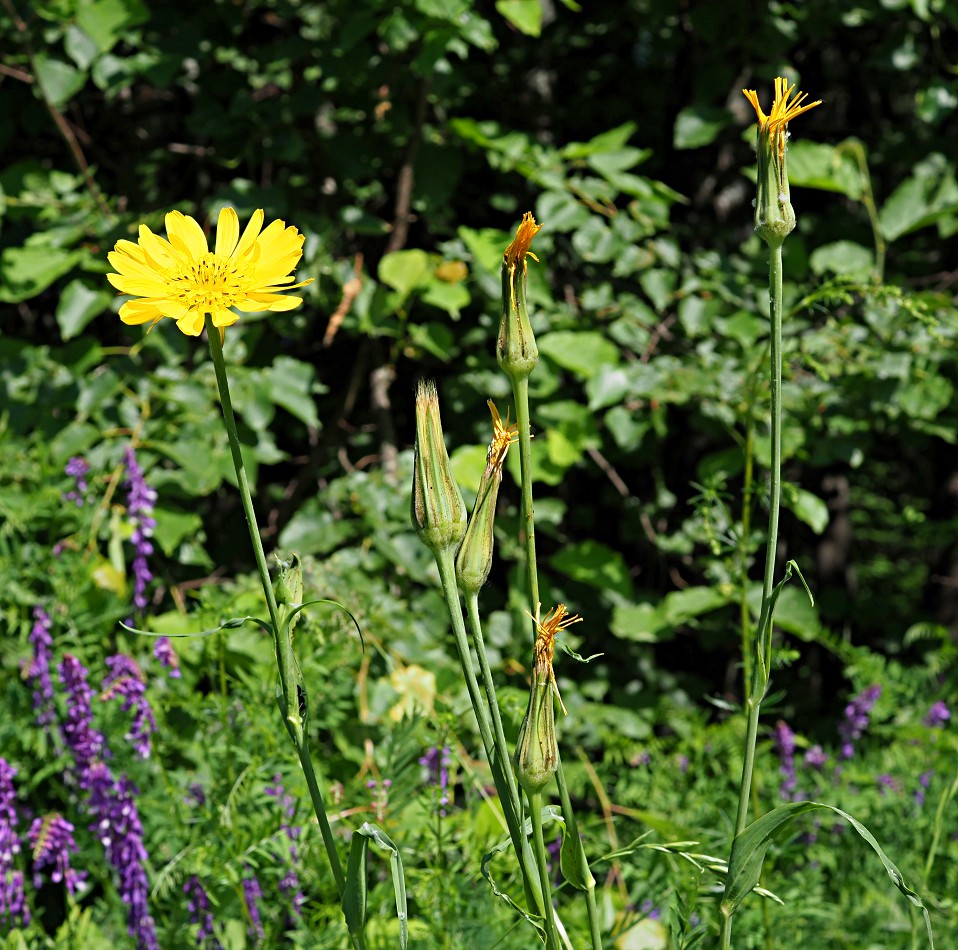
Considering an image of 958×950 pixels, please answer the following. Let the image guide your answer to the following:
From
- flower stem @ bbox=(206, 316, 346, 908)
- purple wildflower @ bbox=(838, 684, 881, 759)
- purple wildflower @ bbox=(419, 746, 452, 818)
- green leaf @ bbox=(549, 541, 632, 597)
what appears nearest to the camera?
flower stem @ bbox=(206, 316, 346, 908)

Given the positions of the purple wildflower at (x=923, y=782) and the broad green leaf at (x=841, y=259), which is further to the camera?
the broad green leaf at (x=841, y=259)

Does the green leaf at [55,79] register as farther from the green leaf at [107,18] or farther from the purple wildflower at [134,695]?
the purple wildflower at [134,695]

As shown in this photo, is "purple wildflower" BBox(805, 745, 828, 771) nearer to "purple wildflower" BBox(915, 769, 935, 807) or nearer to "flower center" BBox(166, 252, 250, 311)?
"purple wildflower" BBox(915, 769, 935, 807)

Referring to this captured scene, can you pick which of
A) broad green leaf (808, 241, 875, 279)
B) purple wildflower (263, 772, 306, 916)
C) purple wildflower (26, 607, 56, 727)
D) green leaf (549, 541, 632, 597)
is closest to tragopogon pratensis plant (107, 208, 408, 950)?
purple wildflower (263, 772, 306, 916)

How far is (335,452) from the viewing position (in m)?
2.42

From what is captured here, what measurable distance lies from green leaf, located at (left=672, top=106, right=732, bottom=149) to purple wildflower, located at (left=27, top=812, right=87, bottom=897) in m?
1.73

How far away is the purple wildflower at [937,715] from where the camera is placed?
2.10 m

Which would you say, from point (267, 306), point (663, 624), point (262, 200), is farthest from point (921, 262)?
point (267, 306)

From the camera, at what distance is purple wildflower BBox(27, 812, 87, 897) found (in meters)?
1.49

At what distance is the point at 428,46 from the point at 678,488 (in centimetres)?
114

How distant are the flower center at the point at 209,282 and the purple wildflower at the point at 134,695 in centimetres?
78

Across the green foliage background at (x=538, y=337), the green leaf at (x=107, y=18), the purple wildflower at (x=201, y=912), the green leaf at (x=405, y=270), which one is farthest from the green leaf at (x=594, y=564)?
the green leaf at (x=107, y=18)

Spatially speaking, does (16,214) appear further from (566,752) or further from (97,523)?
(566,752)

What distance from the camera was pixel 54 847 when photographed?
1.52 m
